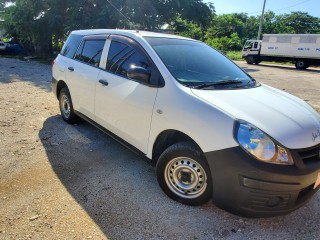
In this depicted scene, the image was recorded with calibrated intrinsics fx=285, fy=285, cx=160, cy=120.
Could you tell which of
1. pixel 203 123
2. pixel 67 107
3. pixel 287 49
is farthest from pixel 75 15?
pixel 287 49

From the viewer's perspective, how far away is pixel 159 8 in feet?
65.9

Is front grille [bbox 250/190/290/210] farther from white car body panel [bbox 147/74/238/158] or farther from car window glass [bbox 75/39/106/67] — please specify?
car window glass [bbox 75/39/106/67]

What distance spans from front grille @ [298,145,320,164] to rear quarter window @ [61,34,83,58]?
156 inches

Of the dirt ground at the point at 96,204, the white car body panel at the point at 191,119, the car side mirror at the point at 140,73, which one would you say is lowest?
the dirt ground at the point at 96,204

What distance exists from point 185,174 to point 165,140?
0.44 meters

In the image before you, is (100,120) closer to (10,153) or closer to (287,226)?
(10,153)

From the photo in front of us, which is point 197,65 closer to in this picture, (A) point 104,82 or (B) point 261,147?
(A) point 104,82

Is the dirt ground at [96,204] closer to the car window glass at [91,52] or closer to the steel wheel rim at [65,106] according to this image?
the steel wheel rim at [65,106]

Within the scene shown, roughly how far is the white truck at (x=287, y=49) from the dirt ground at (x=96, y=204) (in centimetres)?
2467

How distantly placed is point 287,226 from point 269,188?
2.28ft

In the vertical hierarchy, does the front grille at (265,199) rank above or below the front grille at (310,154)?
below

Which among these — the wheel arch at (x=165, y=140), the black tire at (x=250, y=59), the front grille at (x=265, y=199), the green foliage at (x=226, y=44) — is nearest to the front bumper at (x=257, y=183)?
the front grille at (x=265, y=199)

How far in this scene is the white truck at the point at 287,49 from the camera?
24.2 m

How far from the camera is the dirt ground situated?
8.64 ft
